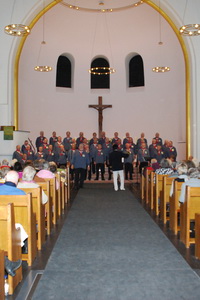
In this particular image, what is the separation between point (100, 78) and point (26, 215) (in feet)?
56.5

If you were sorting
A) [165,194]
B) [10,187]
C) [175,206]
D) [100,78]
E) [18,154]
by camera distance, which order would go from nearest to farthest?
[10,187] → [175,206] → [165,194] → [18,154] → [100,78]

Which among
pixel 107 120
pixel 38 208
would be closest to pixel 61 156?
pixel 107 120

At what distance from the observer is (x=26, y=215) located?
4.82 metres

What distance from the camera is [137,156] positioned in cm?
1528

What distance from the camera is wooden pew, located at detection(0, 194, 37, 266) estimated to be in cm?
465

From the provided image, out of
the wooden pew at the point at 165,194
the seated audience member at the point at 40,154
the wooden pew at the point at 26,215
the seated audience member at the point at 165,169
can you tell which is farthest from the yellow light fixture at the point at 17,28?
the wooden pew at the point at 26,215

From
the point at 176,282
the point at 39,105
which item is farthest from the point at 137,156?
the point at 176,282

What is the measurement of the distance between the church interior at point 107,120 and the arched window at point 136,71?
63 millimetres

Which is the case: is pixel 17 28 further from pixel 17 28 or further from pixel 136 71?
pixel 136 71

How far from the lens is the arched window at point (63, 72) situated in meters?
20.7

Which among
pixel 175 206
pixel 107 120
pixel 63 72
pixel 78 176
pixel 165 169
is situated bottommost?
pixel 78 176

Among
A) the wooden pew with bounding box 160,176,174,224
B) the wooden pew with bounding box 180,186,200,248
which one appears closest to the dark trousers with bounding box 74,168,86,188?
the wooden pew with bounding box 160,176,174,224

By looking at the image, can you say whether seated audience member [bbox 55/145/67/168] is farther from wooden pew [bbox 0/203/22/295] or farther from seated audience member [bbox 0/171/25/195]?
wooden pew [bbox 0/203/22/295]

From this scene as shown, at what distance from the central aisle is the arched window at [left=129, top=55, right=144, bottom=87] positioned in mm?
13967
